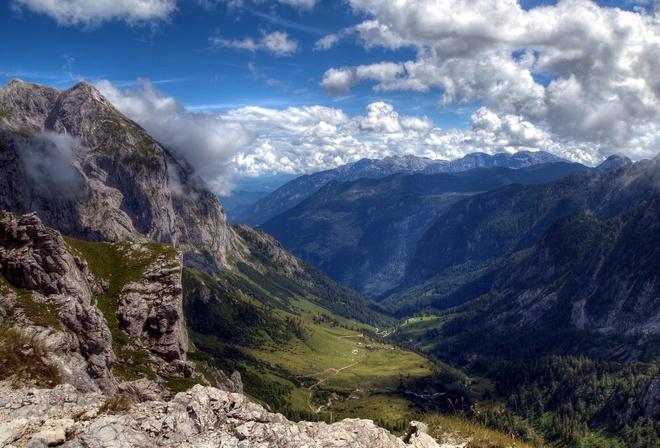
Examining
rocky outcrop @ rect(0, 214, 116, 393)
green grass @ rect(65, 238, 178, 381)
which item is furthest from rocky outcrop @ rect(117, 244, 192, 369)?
rocky outcrop @ rect(0, 214, 116, 393)

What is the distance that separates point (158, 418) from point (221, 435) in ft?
16.0

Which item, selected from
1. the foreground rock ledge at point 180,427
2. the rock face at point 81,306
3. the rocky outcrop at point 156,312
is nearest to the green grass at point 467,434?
the foreground rock ledge at point 180,427

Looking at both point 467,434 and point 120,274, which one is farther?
point 120,274

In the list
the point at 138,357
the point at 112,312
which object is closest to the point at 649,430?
the point at 138,357

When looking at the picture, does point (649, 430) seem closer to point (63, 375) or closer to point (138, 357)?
point (138, 357)

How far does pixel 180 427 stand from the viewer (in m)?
28.7

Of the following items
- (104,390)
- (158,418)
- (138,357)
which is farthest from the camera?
(138,357)

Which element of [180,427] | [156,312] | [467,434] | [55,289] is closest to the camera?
[180,427]

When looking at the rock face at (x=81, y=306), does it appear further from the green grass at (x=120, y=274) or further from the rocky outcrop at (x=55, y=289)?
the green grass at (x=120, y=274)

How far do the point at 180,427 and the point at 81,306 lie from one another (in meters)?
82.2

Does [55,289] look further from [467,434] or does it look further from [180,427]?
[467,434]

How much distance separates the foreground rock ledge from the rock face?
35031mm

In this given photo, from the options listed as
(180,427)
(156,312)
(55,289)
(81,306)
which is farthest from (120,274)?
(180,427)

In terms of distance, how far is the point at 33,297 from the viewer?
89.2m
